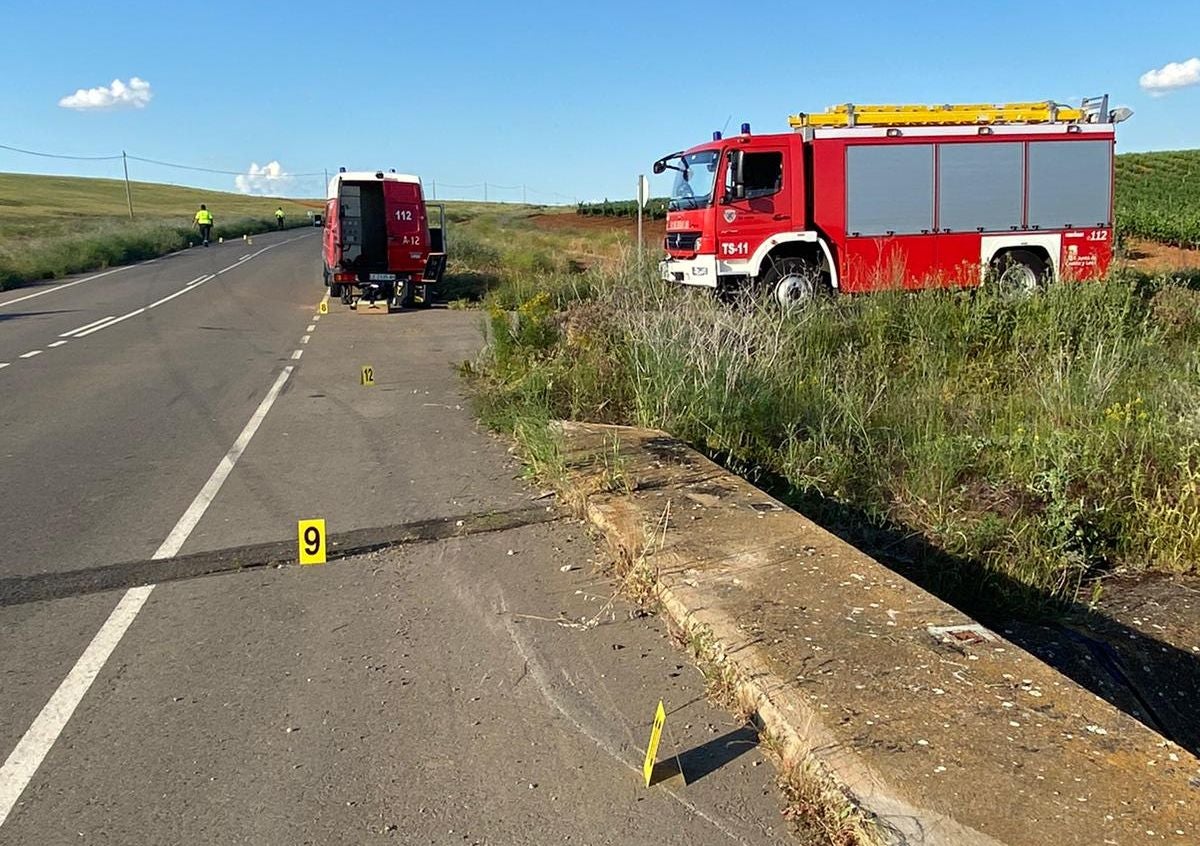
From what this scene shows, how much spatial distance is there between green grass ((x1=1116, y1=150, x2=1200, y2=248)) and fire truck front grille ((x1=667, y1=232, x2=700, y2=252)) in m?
21.9

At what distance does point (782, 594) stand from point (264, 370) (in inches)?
390

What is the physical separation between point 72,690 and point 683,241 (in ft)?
42.7

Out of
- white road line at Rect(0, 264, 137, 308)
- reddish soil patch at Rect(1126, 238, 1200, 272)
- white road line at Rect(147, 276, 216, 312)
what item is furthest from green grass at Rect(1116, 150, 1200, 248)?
white road line at Rect(0, 264, 137, 308)

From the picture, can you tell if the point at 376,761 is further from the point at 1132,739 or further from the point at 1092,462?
the point at 1092,462

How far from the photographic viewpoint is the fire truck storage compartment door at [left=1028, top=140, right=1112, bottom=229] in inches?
614

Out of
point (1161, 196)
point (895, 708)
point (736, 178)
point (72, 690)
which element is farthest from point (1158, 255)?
point (72, 690)

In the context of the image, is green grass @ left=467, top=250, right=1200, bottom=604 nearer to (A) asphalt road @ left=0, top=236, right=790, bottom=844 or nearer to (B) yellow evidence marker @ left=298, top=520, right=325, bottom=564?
(A) asphalt road @ left=0, top=236, right=790, bottom=844

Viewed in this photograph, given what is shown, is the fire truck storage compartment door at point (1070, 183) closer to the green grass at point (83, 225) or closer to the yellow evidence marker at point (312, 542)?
the yellow evidence marker at point (312, 542)

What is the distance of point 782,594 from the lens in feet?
14.5

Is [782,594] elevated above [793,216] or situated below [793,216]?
below

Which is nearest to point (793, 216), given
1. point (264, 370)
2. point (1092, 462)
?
point (264, 370)

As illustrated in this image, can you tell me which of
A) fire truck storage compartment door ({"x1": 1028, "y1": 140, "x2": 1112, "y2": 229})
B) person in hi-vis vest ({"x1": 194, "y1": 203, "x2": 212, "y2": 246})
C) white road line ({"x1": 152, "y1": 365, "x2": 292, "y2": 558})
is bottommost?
white road line ({"x1": 152, "y1": 365, "x2": 292, "y2": 558})

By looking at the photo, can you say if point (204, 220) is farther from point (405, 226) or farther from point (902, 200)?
point (902, 200)

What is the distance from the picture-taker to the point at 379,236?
66.5ft
